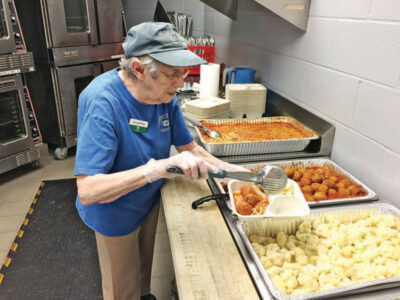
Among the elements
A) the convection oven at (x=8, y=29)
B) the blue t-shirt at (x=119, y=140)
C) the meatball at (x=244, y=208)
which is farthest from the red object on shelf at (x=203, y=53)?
the meatball at (x=244, y=208)

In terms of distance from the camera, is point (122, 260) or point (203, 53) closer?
point (122, 260)

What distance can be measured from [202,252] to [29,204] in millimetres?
2449

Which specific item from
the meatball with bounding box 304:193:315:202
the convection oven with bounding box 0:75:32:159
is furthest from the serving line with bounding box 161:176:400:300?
the convection oven with bounding box 0:75:32:159

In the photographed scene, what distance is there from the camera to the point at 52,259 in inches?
90.9

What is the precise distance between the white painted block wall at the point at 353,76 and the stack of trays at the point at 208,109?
1.41 feet

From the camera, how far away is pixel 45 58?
11.5ft

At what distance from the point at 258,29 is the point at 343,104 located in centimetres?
119

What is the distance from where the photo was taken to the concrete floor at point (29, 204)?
2.15 meters

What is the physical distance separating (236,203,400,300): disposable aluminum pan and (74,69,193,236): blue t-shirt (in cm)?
46

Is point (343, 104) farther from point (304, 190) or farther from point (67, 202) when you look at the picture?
point (67, 202)

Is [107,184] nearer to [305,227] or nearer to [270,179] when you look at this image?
[270,179]

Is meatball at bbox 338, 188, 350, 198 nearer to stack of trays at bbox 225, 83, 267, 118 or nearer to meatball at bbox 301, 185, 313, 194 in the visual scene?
meatball at bbox 301, 185, 313, 194

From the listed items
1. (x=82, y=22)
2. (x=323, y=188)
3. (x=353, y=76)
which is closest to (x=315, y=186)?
(x=323, y=188)

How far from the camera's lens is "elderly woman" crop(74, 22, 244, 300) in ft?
3.64
